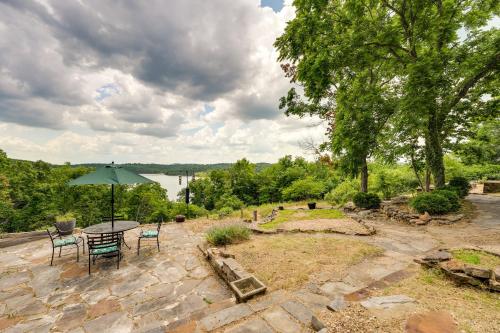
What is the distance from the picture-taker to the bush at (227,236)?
574cm

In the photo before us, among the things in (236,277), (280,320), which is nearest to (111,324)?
(236,277)

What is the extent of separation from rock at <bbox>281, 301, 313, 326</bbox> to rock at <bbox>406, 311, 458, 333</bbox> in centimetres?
100

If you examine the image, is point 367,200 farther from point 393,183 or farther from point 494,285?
point 494,285

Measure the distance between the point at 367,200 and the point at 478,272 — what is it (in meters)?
7.12

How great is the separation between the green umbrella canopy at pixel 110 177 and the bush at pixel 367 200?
29.6 ft

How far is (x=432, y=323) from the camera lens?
7.00ft

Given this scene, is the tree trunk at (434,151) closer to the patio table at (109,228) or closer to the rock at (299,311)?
the rock at (299,311)

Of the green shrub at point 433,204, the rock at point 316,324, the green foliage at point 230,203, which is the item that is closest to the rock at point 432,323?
the rock at point 316,324

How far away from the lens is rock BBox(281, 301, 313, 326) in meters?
2.54

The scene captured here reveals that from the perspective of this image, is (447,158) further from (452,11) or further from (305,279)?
(305,279)

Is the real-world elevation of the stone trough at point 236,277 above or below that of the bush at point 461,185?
below

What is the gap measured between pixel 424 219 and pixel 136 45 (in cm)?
1159

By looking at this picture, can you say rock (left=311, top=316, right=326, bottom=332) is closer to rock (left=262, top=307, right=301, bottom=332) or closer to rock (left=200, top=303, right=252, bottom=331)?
rock (left=262, top=307, right=301, bottom=332)

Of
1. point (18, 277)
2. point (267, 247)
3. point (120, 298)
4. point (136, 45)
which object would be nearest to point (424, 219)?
point (267, 247)
